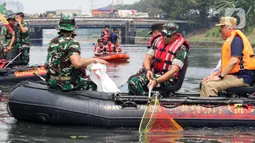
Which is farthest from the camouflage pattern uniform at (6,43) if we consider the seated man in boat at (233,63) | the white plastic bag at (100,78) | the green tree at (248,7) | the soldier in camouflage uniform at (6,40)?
the green tree at (248,7)

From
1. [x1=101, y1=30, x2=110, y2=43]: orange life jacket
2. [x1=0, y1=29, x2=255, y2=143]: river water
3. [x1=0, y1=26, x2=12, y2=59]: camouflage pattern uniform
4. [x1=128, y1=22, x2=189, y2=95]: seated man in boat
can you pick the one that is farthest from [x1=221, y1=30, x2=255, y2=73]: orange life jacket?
[x1=101, y1=30, x2=110, y2=43]: orange life jacket

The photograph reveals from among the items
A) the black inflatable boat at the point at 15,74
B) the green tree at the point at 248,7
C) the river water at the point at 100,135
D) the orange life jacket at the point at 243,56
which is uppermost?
the orange life jacket at the point at 243,56

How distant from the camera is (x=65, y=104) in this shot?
1016 cm

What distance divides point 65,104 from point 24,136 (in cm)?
84

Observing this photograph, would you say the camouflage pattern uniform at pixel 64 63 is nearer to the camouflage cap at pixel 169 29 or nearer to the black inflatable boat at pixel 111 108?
the black inflatable boat at pixel 111 108

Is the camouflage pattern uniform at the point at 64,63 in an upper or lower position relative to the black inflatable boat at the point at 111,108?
upper

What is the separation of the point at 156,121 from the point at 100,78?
4.37 feet

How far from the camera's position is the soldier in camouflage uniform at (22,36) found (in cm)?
1762

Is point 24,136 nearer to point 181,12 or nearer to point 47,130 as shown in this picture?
point 47,130

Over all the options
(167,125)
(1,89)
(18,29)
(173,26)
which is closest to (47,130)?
(167,125)

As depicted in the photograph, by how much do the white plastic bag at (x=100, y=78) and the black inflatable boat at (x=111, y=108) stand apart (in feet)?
1.80

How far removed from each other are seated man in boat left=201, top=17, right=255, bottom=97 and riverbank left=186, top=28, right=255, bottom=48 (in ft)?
173

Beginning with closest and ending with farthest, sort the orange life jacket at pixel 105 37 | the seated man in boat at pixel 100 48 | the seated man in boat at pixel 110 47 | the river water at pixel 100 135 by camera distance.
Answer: the river water at pixel 100 135 → the seated man in boat at pixel 100 48 → the orange life jacket at pixel 105 37 → the seated man in boat at pixel 110 47

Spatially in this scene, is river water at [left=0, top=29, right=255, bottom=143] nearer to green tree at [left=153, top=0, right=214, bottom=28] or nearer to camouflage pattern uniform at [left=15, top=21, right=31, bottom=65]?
camouflage pattern uniform at [left=15, top=21, right=31, bottom=65]
